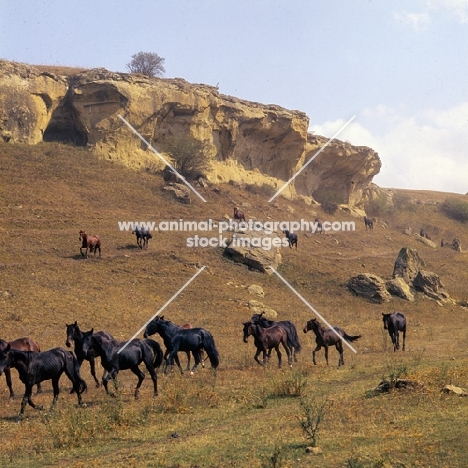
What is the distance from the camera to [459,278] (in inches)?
1895

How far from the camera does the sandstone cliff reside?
47.9 metres

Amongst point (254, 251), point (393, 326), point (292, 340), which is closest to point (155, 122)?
point (254, 251)

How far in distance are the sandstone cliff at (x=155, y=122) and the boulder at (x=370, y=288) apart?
906 inches

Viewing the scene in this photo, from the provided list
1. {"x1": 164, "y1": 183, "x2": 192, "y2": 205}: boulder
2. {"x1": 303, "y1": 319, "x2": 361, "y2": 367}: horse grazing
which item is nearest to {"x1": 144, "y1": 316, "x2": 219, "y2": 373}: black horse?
{"x1": 303, "y1": 319, "x2": 361, "y2": 367}: horse grazing

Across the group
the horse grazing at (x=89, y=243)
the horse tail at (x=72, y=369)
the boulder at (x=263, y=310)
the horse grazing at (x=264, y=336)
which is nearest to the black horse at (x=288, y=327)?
the horse grazing at (x=264, y=336)

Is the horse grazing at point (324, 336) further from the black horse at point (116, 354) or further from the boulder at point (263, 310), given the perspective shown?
the boulder at point (263, 310)

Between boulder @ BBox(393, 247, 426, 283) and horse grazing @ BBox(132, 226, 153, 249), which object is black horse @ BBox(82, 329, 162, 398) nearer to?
horse grazing @ BBox(132, 226, 153, 249)

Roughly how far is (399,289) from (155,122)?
27.4 metres

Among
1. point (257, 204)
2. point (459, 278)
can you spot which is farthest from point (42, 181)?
point (459, 278)

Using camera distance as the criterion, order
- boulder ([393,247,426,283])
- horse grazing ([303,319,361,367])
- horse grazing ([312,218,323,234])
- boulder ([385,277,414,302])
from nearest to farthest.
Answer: horse grazing ([303,319,361,367]), boulder ([385,277,414,302]), boulder ([393,247,426,283]), horse grazing ([312,218,323,234])

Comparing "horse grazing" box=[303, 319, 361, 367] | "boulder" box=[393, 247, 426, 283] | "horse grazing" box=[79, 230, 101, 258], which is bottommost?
"horse grazing" box=[303, 319, 361, 367]

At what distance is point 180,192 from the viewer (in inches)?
1868

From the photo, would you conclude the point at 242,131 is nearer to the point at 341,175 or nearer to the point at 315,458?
the point at 341,175

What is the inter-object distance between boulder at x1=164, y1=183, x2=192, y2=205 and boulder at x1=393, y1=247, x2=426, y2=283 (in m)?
16.9
